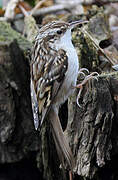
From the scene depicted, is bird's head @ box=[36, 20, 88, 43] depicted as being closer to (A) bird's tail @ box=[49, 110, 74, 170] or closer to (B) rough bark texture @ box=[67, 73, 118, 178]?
(B) rough bark texture @ box=[67, 73, 118, 178]

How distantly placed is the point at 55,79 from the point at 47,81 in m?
0.06

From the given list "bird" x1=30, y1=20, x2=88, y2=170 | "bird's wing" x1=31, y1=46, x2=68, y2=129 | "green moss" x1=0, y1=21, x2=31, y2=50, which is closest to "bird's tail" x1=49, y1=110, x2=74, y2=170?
"bird" x1=30, y1=20, x2=88, y2=170

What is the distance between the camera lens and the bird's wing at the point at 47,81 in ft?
10.7

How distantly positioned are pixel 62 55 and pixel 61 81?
0.62 ft

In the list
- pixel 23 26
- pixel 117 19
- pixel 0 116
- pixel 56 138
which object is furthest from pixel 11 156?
pixel 117 19

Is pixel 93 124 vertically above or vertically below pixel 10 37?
below

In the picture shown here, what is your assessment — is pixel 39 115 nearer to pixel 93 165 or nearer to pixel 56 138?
pixel 56 138

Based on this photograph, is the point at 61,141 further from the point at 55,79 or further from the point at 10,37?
the point at 10,37

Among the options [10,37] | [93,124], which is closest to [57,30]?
[93,124]

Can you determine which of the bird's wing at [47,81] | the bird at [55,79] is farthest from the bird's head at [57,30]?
the bird's wing at [47,81]

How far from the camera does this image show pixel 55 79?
3.31 m

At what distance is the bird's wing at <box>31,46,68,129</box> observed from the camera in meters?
3.25

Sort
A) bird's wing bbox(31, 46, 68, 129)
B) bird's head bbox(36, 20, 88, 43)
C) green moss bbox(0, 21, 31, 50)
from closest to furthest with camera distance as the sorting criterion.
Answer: bird's wing bbox(31, 46, 68, 129) → bird's head bbox(36, 20, 88, 43) → green moss bbox(0, 21, 31, 50)

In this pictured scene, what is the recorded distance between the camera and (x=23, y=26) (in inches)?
210
